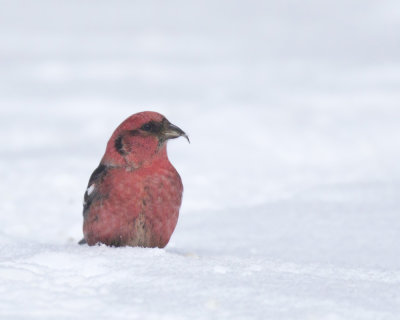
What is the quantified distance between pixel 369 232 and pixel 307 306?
2627mm

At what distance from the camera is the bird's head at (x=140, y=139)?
374 cm

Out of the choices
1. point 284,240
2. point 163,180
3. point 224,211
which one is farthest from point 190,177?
point 163,180

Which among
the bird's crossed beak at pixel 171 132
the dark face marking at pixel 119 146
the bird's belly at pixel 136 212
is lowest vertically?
the bird's belly at pixel 136 212

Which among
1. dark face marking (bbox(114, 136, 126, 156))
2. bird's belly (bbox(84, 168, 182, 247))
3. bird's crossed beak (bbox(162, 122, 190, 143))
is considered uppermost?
bird's crossed beak (bbox(162, 122, 190, 143))

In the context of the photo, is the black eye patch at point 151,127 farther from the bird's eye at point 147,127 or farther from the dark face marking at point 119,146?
the dark face marking at point 119,146

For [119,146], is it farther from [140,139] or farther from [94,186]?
[94,186]

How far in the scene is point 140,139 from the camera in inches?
148

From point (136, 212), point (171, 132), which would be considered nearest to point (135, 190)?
point (136, 212)

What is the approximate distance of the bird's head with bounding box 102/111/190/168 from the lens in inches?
147

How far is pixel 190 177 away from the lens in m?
7.25

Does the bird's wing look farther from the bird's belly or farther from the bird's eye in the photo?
the bird's eye

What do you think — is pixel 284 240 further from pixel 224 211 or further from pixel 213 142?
pixel 213 142

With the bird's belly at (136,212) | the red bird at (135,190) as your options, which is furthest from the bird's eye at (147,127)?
the bird's belly at (136,212)

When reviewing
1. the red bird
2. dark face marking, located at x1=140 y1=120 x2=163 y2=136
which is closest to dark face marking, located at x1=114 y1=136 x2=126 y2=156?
the red bird
